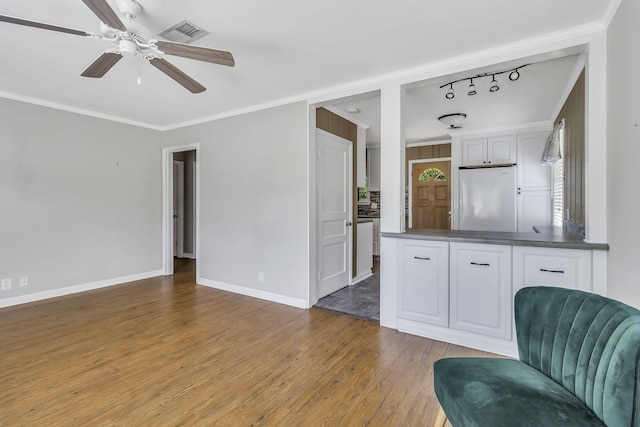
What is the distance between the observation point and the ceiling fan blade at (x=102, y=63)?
2023mm

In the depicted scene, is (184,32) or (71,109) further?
(71,109)

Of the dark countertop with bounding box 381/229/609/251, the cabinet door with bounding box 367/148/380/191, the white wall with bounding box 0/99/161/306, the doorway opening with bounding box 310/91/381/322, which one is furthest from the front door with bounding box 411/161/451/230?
the white wall with bounding box 0/99/161/306

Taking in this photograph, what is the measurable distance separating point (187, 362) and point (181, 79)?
2195 mm

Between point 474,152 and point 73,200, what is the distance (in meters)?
6.26

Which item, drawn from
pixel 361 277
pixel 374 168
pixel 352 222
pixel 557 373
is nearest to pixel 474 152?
pixel 374 168

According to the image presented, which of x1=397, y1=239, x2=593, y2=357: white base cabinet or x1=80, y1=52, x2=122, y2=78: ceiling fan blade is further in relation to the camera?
x1=397, y1=239, x2=593, y2=357: white base cabinet

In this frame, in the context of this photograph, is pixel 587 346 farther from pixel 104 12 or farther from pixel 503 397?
pixel 104 12

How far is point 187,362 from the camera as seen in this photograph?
2.38 m

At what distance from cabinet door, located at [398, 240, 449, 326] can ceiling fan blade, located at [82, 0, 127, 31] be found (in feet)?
8.76

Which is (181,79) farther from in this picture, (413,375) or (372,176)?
(372,176)

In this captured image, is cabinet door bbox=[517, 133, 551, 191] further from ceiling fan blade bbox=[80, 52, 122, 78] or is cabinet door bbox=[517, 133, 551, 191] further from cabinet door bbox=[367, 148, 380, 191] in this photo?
ceiling fan blade bbox=[80, 52, 122, 78]

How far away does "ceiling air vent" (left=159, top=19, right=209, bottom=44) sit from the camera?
83.6 inches

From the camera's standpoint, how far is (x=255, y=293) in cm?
403

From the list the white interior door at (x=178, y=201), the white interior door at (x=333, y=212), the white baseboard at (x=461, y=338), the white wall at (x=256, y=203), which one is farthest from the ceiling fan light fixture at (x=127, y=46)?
the white interior door at (x=178, y=201)
